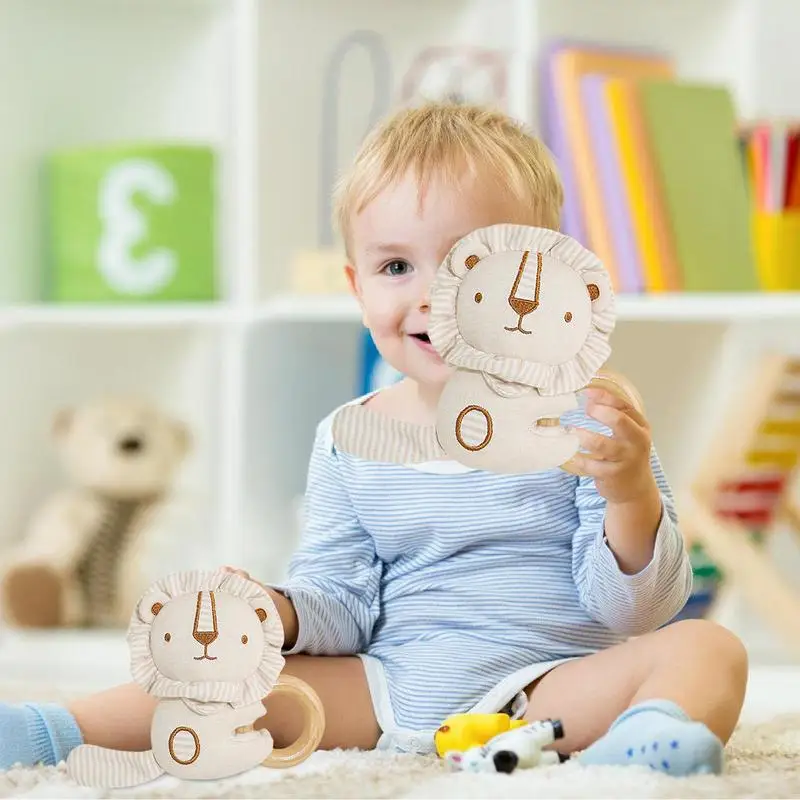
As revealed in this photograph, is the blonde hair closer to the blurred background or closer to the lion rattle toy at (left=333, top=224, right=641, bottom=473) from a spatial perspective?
the lion rattle toy at (left=333, top=224, right=641, bottom=473)

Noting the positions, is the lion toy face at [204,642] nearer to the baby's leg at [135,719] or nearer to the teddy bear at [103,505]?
the baby's leg at [135,719]

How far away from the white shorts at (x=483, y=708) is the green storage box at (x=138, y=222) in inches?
35.4

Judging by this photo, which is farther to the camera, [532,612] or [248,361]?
[248,361]

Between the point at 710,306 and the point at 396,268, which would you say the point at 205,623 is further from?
the point at 710,306

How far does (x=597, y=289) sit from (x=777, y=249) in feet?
3.04

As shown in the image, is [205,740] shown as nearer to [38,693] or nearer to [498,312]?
[498,312]

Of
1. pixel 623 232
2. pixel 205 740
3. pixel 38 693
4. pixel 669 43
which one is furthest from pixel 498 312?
pixel 669 43

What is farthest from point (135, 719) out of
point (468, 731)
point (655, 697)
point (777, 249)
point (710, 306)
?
point (777, 249)

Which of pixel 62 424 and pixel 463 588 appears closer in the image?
pixel 463 588

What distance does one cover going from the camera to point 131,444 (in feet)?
5.40

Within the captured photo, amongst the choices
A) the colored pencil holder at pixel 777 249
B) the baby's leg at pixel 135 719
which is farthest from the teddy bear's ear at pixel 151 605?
the colored pencil holder at pixel 777 249

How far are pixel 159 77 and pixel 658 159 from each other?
2.27 ft

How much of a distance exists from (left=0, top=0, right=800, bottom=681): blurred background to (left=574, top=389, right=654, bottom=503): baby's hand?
0.77 metres

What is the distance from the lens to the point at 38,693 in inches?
44.1
